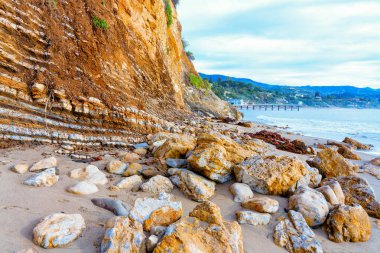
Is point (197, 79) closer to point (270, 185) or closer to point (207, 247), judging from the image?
point (270, 185)

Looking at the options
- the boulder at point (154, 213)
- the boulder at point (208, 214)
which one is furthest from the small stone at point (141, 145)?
the boulder at point (208, 214)

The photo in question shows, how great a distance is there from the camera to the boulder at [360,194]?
13.3 ft

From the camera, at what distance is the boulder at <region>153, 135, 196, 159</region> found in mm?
4973

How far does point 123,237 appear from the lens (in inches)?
92.3

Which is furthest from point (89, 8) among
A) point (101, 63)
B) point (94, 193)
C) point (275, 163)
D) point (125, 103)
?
point (275, 163)

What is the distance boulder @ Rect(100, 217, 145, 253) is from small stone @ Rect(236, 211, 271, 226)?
4.53 feet

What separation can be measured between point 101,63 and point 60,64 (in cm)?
111

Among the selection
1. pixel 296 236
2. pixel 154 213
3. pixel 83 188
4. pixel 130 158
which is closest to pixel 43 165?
pixel 83 188

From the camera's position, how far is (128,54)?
832 cm

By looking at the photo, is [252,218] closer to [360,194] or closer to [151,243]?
[151,243]

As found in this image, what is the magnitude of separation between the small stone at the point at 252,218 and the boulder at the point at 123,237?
1382 millimetres

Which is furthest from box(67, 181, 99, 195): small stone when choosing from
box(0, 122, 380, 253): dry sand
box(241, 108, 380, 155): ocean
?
box(241, 108, 380, 155): ocean

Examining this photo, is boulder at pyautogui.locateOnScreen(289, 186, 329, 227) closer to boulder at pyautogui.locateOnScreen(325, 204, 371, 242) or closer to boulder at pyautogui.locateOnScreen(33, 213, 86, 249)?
boulder at pyautogui.locateOnScreen(325, 204, 371, 242)

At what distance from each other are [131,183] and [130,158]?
3.84ft
